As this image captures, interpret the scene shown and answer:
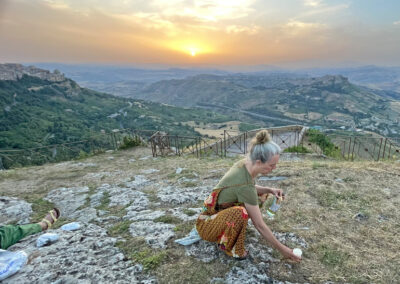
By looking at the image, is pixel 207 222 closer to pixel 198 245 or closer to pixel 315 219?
pixel 198 245

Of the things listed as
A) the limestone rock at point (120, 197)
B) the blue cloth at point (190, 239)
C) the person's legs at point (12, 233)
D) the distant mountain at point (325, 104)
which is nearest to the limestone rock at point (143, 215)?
the limestone rock at point (120, 197)

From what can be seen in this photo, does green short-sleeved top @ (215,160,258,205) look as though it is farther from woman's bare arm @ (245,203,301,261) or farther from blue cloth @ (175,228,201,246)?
blue cloth @ (175,228,201,246)

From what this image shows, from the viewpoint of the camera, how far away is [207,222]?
2.81 meters

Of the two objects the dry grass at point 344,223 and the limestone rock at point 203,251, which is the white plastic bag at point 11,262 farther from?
the dry grass at point 344,223

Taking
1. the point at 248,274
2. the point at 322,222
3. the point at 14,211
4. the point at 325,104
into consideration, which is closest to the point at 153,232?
the point at 248,274

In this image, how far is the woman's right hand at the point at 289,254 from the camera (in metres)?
2.64

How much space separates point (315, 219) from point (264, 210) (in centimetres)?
90

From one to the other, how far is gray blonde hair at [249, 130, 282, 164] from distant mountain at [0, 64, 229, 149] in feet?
134

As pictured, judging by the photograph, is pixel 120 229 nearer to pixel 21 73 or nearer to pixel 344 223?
pixel 344 223

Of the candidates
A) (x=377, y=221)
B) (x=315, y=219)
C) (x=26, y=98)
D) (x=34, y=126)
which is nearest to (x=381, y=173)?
(x=377, y=221)

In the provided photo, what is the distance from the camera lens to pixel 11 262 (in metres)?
2.59

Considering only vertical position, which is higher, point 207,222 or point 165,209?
point 207,222

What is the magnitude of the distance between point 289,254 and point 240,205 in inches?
32.4

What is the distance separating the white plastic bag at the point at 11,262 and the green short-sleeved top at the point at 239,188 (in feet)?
8.22
